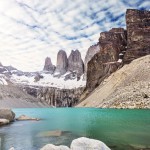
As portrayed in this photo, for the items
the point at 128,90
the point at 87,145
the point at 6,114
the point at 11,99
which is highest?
the point at 128,90

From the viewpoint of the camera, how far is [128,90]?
467 ft

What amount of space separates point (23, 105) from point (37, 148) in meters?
165

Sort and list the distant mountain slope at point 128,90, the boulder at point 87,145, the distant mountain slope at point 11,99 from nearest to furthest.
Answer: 1. the boulder at point 87,145
2. the distant mountain slope at point 128,90
3. the distant mountain slope at point 11,99

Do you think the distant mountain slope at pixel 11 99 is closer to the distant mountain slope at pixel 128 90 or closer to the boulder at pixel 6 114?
the distant mountain slope at pixel 128 90

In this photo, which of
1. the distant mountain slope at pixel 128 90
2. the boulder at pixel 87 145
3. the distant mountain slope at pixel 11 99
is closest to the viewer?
the boulder at pixel 87 145

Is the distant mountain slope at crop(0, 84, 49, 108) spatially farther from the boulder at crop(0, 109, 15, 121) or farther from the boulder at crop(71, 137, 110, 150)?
the boulder at crop(71, 137, 110, 150)

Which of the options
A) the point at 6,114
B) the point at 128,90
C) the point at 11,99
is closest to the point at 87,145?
the point at 6,114

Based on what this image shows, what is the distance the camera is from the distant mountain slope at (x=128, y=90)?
124m

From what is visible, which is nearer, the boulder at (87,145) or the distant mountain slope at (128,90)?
the boulder at (87,145)

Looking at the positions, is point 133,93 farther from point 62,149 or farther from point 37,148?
point 62,149

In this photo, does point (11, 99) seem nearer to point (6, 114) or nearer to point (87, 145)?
point (6, 114)

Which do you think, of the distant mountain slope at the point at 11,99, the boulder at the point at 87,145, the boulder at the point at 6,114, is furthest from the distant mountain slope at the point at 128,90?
the boulder at the point at 87,145

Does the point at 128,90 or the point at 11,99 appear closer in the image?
the point at 128,90

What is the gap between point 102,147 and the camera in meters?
17.3
